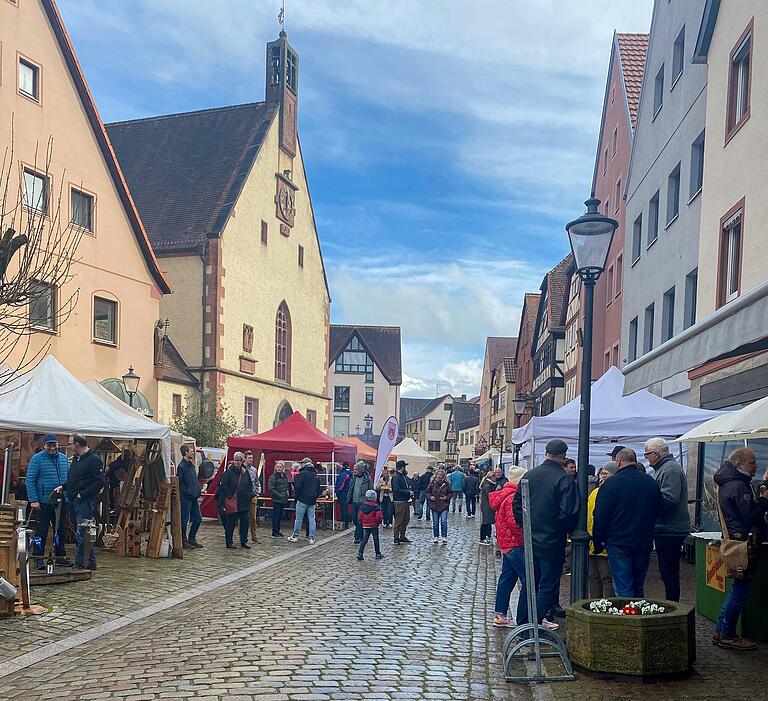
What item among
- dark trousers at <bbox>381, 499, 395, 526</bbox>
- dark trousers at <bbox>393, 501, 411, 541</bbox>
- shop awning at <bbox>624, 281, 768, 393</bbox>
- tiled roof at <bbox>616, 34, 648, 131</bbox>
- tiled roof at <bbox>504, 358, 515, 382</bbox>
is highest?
tiled roof at <bbox>616, 34, 648, 131</bbox>

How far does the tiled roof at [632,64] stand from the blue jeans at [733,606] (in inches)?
867

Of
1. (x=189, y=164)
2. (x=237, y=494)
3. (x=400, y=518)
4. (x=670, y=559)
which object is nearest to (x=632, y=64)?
(x=400, y=518)

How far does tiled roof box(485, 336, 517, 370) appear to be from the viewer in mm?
87981

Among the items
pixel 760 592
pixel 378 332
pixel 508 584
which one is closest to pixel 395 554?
pixel 508 584

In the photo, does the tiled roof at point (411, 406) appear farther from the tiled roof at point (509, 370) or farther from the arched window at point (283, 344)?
the arched window at point (283, 344)

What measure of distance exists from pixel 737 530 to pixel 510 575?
2218 mm

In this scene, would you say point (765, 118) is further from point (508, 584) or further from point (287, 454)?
point (287, 454)

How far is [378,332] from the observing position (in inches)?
3469

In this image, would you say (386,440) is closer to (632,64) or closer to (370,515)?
(370,515)

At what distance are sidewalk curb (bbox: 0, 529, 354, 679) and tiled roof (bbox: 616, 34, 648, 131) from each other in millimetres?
19966

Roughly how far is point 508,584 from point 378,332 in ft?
261

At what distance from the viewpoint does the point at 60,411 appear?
44.8 ft

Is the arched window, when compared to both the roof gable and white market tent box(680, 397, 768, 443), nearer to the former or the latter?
the roof gable

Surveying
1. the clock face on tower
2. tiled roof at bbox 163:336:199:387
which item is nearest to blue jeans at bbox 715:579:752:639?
tiled roof at bbox 163:336:199:387
